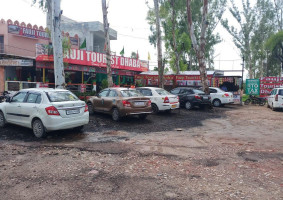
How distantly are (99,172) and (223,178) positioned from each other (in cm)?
239

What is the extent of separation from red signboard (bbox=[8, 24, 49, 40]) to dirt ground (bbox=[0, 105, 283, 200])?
53.6 feet

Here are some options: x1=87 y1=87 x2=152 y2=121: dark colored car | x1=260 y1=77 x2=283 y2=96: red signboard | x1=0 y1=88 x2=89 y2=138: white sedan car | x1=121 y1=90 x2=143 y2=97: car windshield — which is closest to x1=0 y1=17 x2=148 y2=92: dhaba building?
x1=87 y1=87 x2=152 y2=121: dark colored car

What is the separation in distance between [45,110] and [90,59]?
46.2ft

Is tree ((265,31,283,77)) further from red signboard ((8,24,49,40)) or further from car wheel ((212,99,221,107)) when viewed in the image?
red signboard ((8,24,49,40))

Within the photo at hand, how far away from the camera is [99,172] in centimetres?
507

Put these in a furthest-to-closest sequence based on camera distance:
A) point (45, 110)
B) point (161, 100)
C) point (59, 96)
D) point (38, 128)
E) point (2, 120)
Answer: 1. point (161, 100)
2. point (2, 120)
3. point (59, 96)
4. point (38, 128)
5. point (45, 110)

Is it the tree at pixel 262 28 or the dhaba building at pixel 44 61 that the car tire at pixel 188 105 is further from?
the tree at pixel 262 28

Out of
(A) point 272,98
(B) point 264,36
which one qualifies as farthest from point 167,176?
(B) point 264,36

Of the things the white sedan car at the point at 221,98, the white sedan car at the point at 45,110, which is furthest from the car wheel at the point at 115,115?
the white sedan car at the point at 221,98

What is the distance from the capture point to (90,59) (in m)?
21.3

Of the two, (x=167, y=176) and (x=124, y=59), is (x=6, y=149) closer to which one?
(x=167, y=176)

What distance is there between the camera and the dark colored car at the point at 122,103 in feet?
35.7

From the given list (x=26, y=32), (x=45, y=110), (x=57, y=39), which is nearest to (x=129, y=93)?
(x=57, y=39)

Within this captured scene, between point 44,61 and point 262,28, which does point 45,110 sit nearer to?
point 44,61
